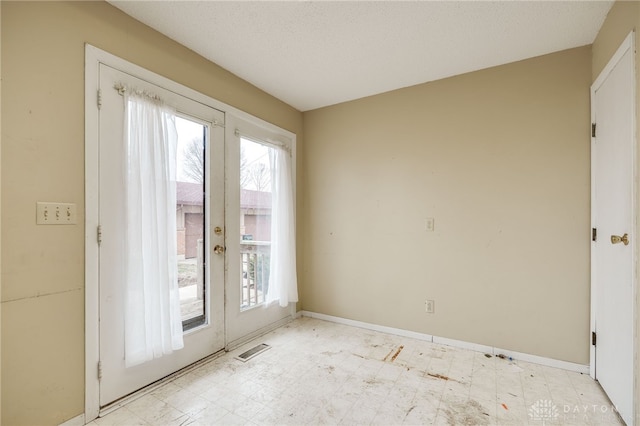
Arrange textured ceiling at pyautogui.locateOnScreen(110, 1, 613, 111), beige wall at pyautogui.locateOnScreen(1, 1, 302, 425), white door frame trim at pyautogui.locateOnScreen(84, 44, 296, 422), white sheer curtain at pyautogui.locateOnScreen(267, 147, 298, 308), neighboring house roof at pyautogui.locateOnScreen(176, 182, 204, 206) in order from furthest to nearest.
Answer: white sheer curtain at pyautogui.locateOnScreen(267, 147, 298, 308) < neighboring house roof at pyautogui.locateOnScreen(176, 182, 204, 206) < textured ceiling at pyautogui.locateOnScreen(110, 1, 613, 111) < white door frame trim at pyautogui.locateOnScreen(84, 44, 296, 422) < beige wall at pyautogui.locateOnScreen(1, 1, 302, 425)

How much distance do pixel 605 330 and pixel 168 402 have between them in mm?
2980

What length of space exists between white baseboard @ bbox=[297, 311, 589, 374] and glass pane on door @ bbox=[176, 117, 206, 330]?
156 cm

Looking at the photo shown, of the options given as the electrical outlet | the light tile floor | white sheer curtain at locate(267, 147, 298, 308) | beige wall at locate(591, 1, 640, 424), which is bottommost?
the light tile floor

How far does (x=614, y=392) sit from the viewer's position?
182 centimetres

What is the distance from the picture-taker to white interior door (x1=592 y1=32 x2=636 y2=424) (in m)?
1.62

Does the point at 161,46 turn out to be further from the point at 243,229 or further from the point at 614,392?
the point at 614,392

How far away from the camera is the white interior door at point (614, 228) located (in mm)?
1620

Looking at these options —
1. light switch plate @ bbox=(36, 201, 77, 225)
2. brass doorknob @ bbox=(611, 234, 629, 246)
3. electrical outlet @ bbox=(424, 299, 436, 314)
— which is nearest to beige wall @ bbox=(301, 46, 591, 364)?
electrical outlet @ bbox=(424, 299, 436, 314)

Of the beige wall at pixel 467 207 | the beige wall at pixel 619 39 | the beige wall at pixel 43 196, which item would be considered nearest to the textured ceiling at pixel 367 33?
the beige wall at pixel 619 39

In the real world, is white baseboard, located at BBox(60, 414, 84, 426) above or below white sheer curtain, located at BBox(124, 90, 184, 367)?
below

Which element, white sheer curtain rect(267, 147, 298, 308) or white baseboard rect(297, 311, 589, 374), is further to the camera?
white sheer curtain rect(267, 147, 298, 308)

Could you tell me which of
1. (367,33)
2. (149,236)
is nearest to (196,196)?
(149,236)

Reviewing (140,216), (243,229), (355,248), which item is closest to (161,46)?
(140,216)

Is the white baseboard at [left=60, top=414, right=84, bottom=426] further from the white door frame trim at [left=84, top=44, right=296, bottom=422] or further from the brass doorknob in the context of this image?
the brass doorknob
